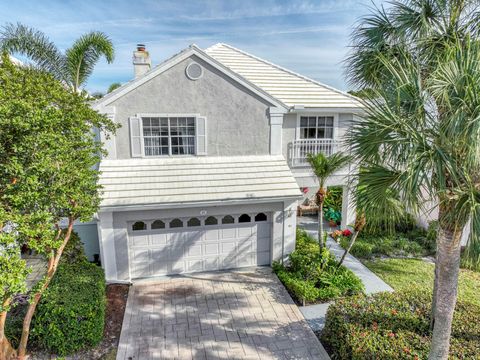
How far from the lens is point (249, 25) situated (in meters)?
13.9

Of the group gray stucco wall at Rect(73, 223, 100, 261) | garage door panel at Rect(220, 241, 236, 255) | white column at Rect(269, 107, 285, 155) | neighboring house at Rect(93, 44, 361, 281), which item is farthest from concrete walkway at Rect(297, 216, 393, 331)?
gray stucco wall at Rect(73, 223, 100, 261)

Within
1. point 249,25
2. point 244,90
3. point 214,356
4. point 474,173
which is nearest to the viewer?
point 474,173

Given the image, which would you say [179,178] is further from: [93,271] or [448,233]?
[448,233]

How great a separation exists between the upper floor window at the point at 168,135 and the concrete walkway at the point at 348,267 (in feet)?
23.0

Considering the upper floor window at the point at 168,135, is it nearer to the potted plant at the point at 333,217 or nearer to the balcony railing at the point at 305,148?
the balcony railing at the point at 305,148

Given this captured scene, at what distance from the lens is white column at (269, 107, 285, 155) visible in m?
12.5

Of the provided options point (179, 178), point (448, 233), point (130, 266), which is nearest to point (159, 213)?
point (179, 178)

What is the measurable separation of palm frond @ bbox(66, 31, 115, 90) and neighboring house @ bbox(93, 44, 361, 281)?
15.6ft

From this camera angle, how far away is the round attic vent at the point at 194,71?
1140 cm

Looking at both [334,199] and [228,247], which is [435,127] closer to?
[228,247]

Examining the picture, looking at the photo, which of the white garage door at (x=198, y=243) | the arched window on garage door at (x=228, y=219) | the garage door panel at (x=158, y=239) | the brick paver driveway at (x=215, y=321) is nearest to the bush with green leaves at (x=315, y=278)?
the brick paver driveway at (x=215, y=321)

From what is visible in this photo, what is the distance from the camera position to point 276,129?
12672mm

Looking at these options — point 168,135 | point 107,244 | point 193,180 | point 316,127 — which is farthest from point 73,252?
point 316,127

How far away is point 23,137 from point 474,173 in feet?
27.3
